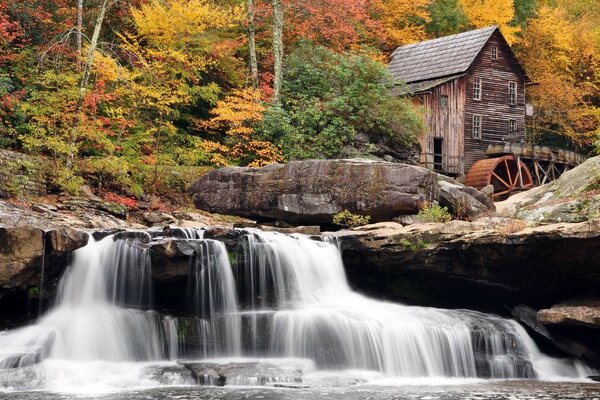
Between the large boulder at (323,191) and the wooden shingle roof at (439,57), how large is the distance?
14.0 metres

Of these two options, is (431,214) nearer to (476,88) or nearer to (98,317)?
(98,317)

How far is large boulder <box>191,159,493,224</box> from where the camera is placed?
20188 mm

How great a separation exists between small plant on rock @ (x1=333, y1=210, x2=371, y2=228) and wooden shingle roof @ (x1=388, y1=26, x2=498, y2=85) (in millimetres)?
15760

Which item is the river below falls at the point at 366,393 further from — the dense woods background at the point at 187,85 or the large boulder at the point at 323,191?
the dense woods background at the point at 187,85

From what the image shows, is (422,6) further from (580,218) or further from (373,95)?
(580,218)

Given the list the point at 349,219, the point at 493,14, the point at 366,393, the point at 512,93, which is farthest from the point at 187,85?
the point at 493,14

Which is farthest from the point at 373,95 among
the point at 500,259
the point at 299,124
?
the point at 500,259

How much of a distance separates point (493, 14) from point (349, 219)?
2436 centimetres

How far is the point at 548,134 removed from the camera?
42094 mm

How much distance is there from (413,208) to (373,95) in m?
9.84

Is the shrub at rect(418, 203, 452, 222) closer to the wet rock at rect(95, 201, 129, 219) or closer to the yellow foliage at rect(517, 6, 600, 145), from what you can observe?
the wet rock at rect(95, 201, 129, 219)

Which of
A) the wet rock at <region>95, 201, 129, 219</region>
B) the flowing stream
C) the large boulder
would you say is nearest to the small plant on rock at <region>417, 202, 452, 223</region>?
the large boulder

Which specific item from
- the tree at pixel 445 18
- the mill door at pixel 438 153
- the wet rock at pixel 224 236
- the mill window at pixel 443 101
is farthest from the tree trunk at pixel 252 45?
the wet rock at pixel 224 236

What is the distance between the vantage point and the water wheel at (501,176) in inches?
1298
